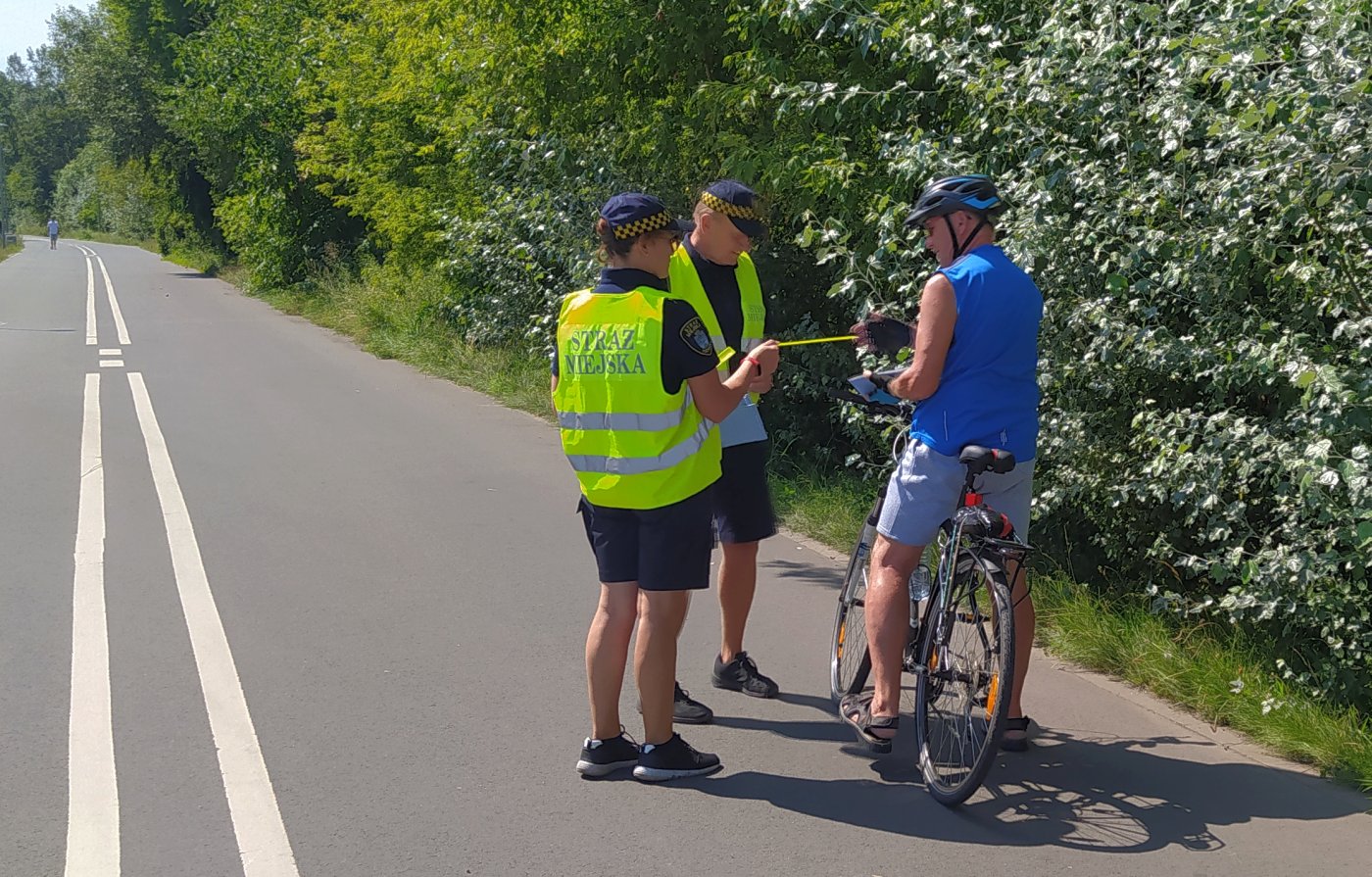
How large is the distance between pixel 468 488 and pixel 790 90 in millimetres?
3512

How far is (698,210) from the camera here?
5.15 metres

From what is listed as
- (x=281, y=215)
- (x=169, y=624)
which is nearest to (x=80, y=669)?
(x=169, y=624)

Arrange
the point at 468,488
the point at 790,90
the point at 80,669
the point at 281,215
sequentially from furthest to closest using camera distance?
the point at 281,215
the point at 468,488
the point at 790,90
the point at 80,669

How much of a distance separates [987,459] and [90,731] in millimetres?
3182

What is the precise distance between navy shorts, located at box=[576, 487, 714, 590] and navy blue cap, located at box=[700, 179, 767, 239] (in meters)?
1.14

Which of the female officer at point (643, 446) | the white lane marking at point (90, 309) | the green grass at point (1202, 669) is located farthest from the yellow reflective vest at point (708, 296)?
the white lane marking at point (90, 309)

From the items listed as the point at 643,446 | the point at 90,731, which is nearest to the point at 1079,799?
the point at 643,446

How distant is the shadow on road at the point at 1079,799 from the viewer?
13.5ft

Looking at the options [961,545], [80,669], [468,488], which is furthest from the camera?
[468,488]

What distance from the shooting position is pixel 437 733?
4883 millimetres

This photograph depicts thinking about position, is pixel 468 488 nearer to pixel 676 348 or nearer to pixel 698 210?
pixel 698 210

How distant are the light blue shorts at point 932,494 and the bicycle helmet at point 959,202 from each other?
0.67m

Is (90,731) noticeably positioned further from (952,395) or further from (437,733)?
(952,395)

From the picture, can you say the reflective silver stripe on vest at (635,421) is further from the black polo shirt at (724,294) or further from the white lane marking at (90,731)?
the white lane marking at (90,731)
